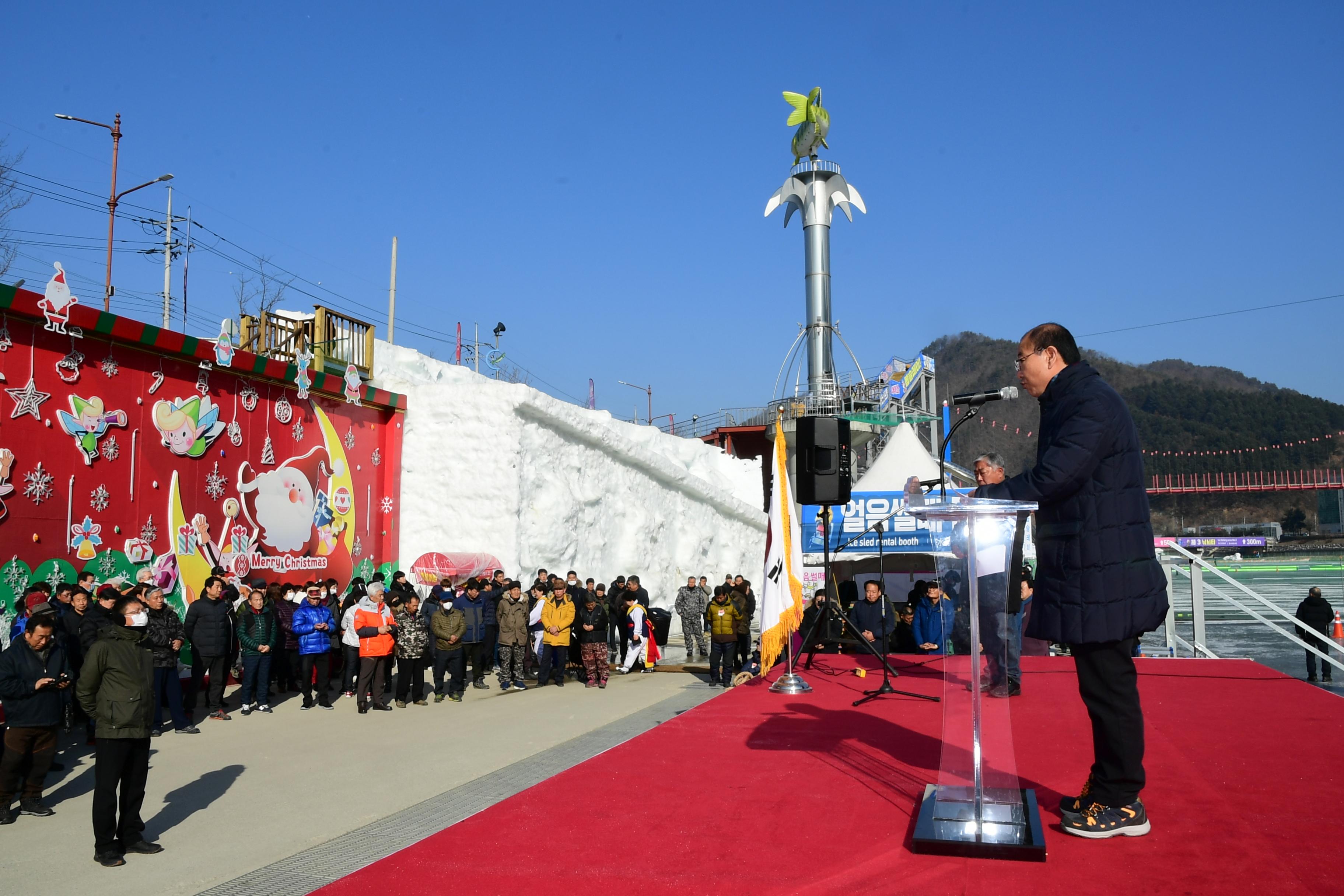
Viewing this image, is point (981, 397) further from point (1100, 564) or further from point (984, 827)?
point (984, 827)

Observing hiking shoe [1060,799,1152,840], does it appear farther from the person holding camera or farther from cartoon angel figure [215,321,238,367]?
cartoon angel figure [215,321,238,367]

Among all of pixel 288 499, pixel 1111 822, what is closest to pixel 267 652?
pixel 288 499

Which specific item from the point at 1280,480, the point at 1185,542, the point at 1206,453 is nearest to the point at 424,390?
the point at 1185,542

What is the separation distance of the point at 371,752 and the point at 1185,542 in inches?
1942

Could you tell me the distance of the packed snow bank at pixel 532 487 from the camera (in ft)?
57.0

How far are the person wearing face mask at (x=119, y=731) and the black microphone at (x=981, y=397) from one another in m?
6.06

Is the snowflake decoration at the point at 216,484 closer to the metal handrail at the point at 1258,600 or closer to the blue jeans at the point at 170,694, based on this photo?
the blue jeans at the point at 170,694

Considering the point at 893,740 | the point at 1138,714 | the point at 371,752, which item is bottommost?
the point at 371,752

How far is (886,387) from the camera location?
43312mm

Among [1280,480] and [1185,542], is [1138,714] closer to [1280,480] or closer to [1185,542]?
[1185,542]

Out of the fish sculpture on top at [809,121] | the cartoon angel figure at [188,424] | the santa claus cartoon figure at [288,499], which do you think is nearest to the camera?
the cartoon angel figure at [188,424]

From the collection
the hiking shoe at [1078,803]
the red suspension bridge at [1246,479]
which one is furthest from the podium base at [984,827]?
the red suspension bridge at [1246,479]

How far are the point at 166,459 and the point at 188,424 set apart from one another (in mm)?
639

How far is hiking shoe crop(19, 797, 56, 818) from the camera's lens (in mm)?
6539
